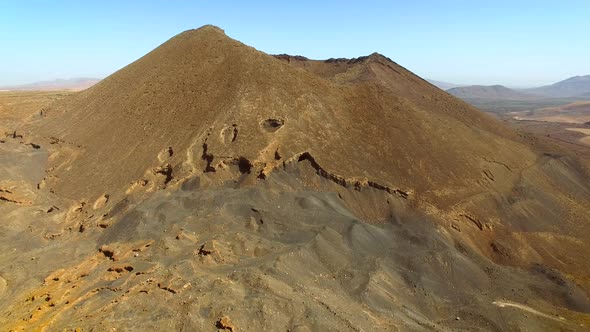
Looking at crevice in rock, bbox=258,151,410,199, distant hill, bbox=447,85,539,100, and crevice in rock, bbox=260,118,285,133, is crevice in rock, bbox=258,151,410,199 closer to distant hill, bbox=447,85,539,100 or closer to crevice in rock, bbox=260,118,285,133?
crevice in rock, bbox=260,118,285,133

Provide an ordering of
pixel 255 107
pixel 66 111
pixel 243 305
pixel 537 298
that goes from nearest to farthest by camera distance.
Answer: pixel 243 305, pixel 537 298, pixel 255 107, pixel 66 111

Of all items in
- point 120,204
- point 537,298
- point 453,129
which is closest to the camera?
point 537,298

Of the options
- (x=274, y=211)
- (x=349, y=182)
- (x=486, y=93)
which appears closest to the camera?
(x=274, y=211)

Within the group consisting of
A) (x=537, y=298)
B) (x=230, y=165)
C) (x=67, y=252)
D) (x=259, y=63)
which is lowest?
(x=537, y=298)

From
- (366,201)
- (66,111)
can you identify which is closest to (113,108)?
(66,111)

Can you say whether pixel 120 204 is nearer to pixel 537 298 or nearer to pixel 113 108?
pixel 113 108

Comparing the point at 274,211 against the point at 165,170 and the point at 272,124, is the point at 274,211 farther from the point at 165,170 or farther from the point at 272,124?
the point at 165,170

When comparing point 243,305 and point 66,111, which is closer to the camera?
point 243,305

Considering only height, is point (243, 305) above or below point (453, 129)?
below

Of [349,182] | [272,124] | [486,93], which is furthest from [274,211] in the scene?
[486,93]
